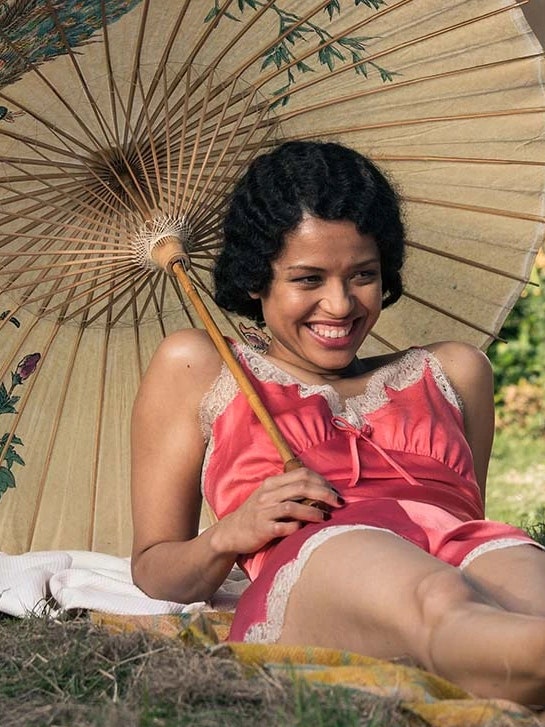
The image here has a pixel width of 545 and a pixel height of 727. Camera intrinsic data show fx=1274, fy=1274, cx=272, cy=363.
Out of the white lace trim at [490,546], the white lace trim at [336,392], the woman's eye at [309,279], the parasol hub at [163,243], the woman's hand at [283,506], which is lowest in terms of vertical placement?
the white lace trim at [490,546]

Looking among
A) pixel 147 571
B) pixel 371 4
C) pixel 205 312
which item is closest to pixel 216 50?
pixel 371 4

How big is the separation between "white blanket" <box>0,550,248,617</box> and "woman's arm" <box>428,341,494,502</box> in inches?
28.2

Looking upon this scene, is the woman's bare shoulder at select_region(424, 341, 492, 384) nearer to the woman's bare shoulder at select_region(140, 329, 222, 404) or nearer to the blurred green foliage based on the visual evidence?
the woman's bare shoulder at select_region(140, 329, 222, 404)

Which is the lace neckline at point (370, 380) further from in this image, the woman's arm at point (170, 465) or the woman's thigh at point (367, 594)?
the woman's thigh at point (367, 594)

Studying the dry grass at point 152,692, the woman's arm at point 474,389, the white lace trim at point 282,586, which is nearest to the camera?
the dry grass at point 152,692

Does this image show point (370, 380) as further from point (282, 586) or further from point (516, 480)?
point (516, 480)

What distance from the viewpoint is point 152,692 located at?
210 centimetres

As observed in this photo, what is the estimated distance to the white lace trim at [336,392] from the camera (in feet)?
10.0

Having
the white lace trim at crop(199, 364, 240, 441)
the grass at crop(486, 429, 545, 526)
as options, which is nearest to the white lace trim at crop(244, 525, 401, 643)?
the white lace trim at crop(199, 364, 240, 441)

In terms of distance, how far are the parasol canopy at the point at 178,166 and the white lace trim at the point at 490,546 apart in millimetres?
1064

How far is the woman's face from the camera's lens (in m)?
2.99

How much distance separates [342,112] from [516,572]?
1.41m

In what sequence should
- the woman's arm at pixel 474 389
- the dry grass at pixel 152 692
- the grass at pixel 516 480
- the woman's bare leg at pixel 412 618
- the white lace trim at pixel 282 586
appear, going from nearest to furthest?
1. the dry grass at pixel 152 692
2. the woman's bare leg at pixel 412 618
3. the white lace trim at pixel 282 586
4. the woman's arm at pixel 474 389
5. the grass at pixel 516 480

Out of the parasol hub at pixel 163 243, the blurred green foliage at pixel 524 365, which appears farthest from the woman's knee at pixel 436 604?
the blurred green foliage at pixel 524 365
